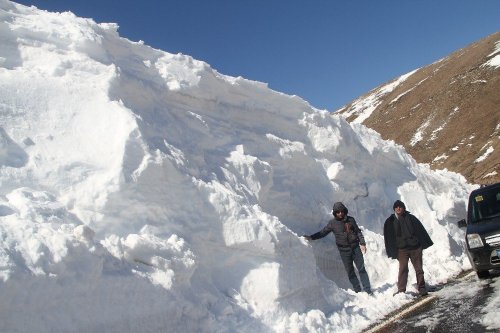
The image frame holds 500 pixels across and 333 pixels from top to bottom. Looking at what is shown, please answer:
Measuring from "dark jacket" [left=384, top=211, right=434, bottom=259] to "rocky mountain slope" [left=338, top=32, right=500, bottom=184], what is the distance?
772 inches

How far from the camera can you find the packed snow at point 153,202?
489cm

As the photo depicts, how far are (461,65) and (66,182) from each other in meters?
60.2

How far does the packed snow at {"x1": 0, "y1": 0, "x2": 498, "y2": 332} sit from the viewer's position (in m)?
4.89

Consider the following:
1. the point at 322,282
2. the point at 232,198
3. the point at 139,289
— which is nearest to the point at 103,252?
the point at 139,289

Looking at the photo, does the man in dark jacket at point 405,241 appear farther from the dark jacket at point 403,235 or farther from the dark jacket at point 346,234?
the dark jacket at point 346,234

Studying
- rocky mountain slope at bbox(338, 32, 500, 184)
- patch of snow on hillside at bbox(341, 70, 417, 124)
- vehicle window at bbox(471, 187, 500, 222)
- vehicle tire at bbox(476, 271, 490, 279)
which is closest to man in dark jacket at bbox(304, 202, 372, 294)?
vehicle tire at bbox(476, 271, 490, 279)

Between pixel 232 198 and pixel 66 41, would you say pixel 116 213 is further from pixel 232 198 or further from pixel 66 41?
pixel 66 41

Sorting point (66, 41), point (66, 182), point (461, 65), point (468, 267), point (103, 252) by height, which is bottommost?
point (468, 267)

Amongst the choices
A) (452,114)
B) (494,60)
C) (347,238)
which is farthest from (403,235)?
(494,60)

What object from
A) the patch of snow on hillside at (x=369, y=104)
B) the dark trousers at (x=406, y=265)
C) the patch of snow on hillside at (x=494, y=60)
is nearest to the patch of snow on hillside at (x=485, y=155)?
the patch of snow on hillside at (x=494, y=60)

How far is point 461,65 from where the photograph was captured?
5859 cm

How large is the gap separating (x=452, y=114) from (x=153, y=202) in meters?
44.7

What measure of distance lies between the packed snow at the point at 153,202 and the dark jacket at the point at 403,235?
0.77 m

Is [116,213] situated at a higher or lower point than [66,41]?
lower
